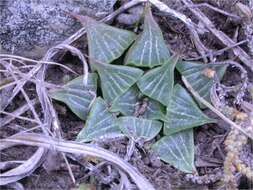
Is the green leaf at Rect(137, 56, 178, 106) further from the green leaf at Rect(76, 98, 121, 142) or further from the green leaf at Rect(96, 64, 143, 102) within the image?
the green leaf at Rect(76, 98, 121, 142)

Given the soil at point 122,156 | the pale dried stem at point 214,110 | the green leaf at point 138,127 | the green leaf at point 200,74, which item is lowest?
the soil at point 122,156

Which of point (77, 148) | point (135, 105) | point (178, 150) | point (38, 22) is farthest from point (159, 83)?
point (38, 22)

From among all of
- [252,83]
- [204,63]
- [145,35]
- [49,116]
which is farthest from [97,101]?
[252,83]

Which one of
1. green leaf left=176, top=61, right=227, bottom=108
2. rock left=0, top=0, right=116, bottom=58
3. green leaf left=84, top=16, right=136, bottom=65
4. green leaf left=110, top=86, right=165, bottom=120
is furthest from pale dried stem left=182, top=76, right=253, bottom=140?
rock left=0, top=0, right=116, bottom=58

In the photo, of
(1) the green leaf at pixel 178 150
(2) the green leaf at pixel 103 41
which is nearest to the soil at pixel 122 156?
(1) the green leaf at pixel 178 150

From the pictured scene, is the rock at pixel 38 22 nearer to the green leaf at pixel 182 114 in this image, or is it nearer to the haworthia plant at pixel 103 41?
the haworthia plant at pixel 103 41

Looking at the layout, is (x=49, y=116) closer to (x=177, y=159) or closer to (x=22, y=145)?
(x=22, y=145)
